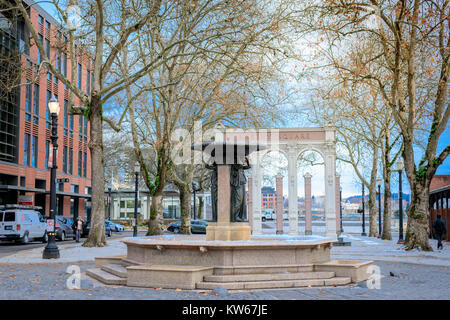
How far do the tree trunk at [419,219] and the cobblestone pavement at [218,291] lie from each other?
8.06m

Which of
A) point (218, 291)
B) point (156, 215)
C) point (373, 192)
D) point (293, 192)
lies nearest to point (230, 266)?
point (218, 291)

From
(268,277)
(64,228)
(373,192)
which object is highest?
(373,192)

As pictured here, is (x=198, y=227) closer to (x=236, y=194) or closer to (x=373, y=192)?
(x=373, y=192)

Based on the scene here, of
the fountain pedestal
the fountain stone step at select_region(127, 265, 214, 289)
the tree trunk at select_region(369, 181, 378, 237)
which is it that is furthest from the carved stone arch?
the fountain stone step at select_region(127, 265, 214, 289)

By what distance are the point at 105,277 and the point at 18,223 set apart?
739 inches

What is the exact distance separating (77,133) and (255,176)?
66.6 ft

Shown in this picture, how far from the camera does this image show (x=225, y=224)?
518 inches

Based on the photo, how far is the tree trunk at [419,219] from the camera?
20594mm

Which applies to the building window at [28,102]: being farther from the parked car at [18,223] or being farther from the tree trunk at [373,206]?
the tree trunk at [373,206]

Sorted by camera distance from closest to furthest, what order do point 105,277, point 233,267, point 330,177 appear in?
point 233,267, point 105,277, point 330,177

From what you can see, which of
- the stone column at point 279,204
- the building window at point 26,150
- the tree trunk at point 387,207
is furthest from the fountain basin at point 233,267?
the building window at point 26,150
